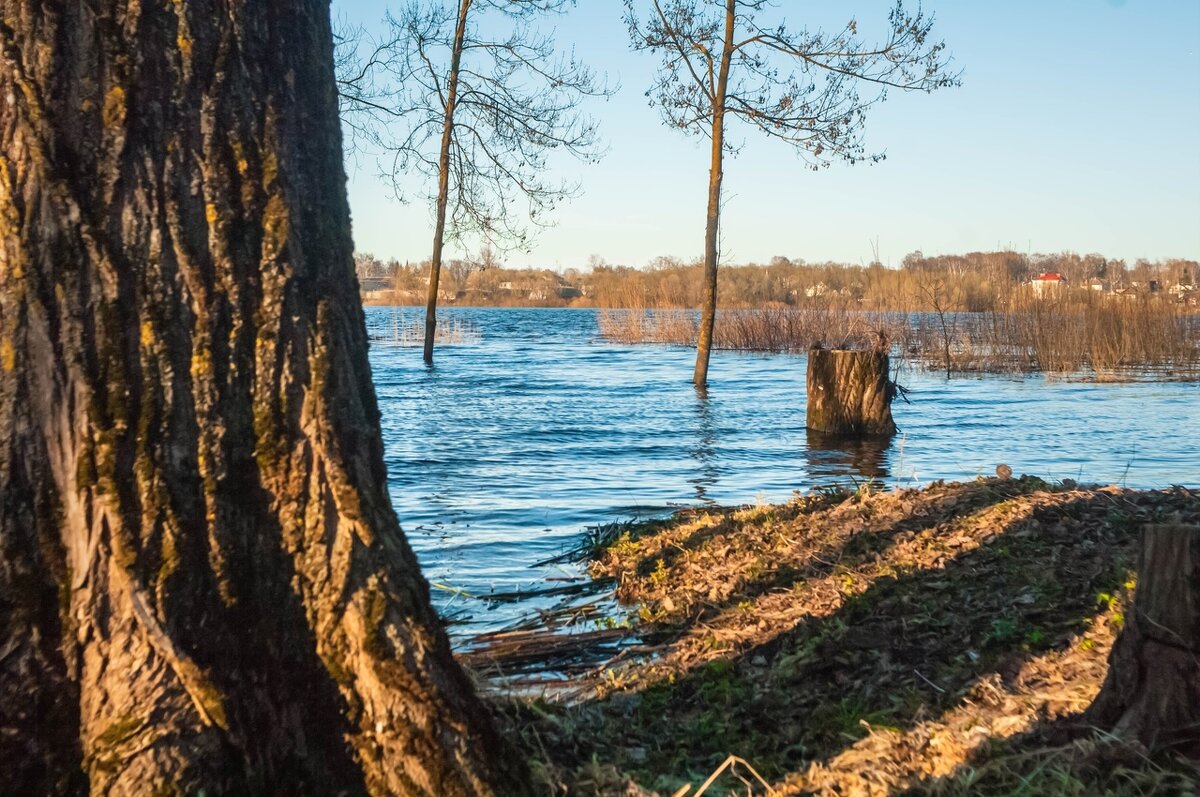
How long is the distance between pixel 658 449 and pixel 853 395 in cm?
267

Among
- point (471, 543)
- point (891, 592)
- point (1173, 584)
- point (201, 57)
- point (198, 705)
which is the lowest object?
point (471, 543)

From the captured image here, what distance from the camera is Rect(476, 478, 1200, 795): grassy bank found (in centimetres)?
269

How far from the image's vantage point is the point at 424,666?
2.34 m

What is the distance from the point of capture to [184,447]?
7.19 feet

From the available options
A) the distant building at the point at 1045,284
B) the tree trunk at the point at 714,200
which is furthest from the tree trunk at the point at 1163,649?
the distant building at the point at 1045,284

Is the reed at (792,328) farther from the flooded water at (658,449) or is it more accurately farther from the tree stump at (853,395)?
the tree stump at (853,395)

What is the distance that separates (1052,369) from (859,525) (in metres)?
17.9

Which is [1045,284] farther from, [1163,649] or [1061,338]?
[1163,649]

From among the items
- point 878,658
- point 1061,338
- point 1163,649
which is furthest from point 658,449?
point 1061,338

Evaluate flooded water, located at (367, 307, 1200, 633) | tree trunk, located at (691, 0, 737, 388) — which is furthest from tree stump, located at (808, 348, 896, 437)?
tree trunk, located at (691, 0, 737, 388)

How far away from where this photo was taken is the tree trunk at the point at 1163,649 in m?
2.52

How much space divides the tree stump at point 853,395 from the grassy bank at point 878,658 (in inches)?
259

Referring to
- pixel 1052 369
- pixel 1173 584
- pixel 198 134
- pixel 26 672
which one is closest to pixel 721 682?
pixel 1173 584

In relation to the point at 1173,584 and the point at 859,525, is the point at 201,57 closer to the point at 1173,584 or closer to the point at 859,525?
the point at 1173,584
